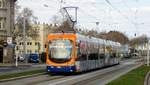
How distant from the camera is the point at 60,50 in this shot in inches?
1464

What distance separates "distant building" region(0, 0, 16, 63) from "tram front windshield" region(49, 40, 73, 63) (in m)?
35.6

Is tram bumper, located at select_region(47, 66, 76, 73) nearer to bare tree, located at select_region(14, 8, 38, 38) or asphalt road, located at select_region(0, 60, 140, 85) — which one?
asphalt road, located at select_region(0, 60, 140, 85)

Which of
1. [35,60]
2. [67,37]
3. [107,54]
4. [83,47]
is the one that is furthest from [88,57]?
[35,60]

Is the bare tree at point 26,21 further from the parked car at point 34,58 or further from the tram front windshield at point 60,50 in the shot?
the tram front windshield at point 60,50

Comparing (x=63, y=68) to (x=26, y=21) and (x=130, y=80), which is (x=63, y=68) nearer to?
(x=130, y=80)

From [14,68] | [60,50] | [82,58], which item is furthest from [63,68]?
[14,68]

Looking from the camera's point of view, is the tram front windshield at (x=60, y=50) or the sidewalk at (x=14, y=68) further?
the sidewalk at (x=14, y=68)

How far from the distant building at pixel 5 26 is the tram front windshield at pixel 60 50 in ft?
117

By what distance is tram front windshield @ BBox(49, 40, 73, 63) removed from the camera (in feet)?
121

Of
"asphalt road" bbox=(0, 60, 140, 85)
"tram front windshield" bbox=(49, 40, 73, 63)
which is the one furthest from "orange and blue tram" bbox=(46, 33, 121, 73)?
"asphalt road" bbox=(0, 60, 140, 85)

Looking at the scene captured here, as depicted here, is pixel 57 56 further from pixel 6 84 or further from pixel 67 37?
pixel 6 84

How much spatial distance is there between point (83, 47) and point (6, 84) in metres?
14.4

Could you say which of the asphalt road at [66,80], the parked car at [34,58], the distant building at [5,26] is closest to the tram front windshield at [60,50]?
the asphalt road at [66,80]

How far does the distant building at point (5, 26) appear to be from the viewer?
7211cm
